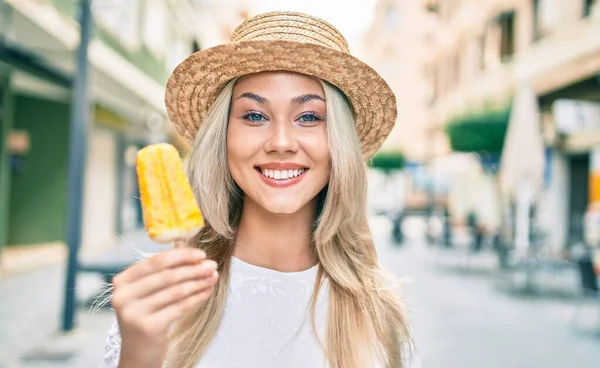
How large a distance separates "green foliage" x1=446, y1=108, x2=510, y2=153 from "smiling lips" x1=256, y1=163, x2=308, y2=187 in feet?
39.9

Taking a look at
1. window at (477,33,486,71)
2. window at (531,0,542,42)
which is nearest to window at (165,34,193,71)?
window at (477,33,486,71)

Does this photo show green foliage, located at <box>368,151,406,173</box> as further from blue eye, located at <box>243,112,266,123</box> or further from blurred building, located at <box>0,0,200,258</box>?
blue eye, located at <box>243,112,266,123</box>

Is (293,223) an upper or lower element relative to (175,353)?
upper

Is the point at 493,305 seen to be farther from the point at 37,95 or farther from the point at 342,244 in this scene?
the point at 37,95

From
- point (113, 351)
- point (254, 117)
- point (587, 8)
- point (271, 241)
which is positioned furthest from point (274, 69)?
point (587, 8)

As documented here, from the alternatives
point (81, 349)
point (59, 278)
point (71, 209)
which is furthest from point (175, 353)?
point (59, 278)

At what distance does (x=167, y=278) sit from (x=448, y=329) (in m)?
6.80

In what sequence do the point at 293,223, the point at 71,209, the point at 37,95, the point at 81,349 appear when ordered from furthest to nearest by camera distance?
1. the point at 37,95
2. the point at 71,209
3. the point at 81,349
4. the point at 293,223

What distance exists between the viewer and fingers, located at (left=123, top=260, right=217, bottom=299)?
3.96 feet

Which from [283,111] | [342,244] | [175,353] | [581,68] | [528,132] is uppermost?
[581,68]

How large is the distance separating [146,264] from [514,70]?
742 inches

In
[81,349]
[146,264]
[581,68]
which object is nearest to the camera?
[146,264]

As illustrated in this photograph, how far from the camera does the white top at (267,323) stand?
179 cm

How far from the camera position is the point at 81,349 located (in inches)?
232
